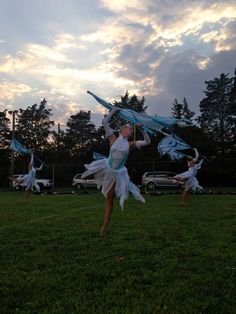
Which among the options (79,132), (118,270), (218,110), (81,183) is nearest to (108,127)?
(118,270)

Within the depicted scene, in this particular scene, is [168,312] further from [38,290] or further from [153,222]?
[153,222]

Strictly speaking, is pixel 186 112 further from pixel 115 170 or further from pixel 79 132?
pixel 115 170

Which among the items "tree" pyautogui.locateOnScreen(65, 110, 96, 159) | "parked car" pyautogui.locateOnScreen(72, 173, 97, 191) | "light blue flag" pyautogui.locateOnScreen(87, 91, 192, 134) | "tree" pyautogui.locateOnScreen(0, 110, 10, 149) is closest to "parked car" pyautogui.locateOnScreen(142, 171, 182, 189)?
"parked car" pyautogui.locateOnScreen(72, 173, 97, 191)

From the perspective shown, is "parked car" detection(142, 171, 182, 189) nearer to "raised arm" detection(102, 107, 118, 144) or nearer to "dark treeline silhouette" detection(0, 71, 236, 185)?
"dark treeline silhouette" detection(0, 71, 236, 185)

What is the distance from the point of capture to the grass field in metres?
4.27

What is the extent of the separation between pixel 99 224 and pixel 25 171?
3723 centimetres

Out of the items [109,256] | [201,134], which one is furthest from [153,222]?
[201,134]

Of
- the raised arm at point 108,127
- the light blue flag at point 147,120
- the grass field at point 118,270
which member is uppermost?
the light blue flag at point 147,120

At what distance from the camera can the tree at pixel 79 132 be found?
6338 centimetres

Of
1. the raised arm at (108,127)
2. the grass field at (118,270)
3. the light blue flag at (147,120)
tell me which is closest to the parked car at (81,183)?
the light blue flag at (147,120)

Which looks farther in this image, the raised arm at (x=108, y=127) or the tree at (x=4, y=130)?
the tree at (x=4, y=130)

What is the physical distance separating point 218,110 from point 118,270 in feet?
191

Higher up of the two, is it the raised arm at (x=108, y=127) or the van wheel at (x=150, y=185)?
the raised arm at (x=108, y=127)

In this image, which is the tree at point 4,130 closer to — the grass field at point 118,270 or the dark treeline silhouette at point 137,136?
the dark treeline silhouette at point 137,136
